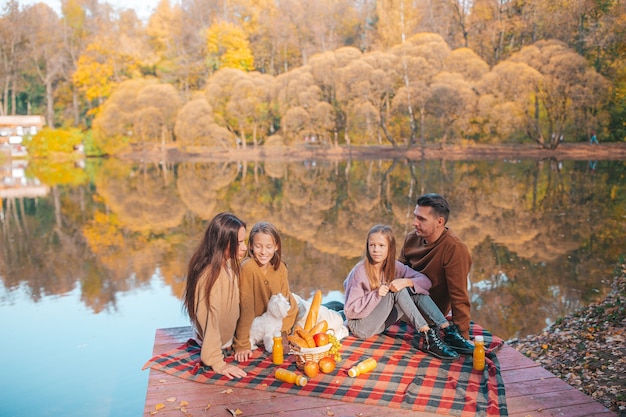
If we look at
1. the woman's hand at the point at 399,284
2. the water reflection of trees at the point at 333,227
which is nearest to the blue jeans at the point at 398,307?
the woman's hand at the point at 399,284

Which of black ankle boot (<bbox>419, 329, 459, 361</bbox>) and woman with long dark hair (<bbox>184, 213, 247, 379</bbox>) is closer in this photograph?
woman with long dark hair (<bbox>184, 213, 247, 379</bbox>)

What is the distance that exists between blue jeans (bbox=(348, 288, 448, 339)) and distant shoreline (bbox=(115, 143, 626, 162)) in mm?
26162

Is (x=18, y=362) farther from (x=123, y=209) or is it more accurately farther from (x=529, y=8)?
(x=529, y=8)

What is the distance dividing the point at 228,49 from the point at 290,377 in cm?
4099

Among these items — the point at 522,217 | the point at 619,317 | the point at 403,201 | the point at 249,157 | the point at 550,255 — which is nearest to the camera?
the point at 619,317

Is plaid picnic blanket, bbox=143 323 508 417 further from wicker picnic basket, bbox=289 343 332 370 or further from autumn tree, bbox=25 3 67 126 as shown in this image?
autumn tree, bbox=25 3 67 126

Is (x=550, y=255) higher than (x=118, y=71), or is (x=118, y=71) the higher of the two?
(x=118, y=71)

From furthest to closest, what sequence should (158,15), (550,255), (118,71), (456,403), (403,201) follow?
(158,15) → (118,71) → (403,201) → (550,255) → (456,403)

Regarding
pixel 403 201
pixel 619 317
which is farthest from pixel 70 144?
pixel 619 317

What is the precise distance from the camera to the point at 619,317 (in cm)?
507

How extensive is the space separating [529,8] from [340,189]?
22464 millimetres

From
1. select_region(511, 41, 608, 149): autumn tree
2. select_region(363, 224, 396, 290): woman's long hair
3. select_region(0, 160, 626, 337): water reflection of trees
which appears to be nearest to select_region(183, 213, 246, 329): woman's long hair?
select_region(363, 224, 396, 290): woman's long hair

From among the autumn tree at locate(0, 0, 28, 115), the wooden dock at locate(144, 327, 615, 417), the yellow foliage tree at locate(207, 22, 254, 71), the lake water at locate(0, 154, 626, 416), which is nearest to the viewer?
the wooden dock at locate(144, 327, 615, 417)

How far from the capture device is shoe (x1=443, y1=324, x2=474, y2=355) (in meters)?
3.75
